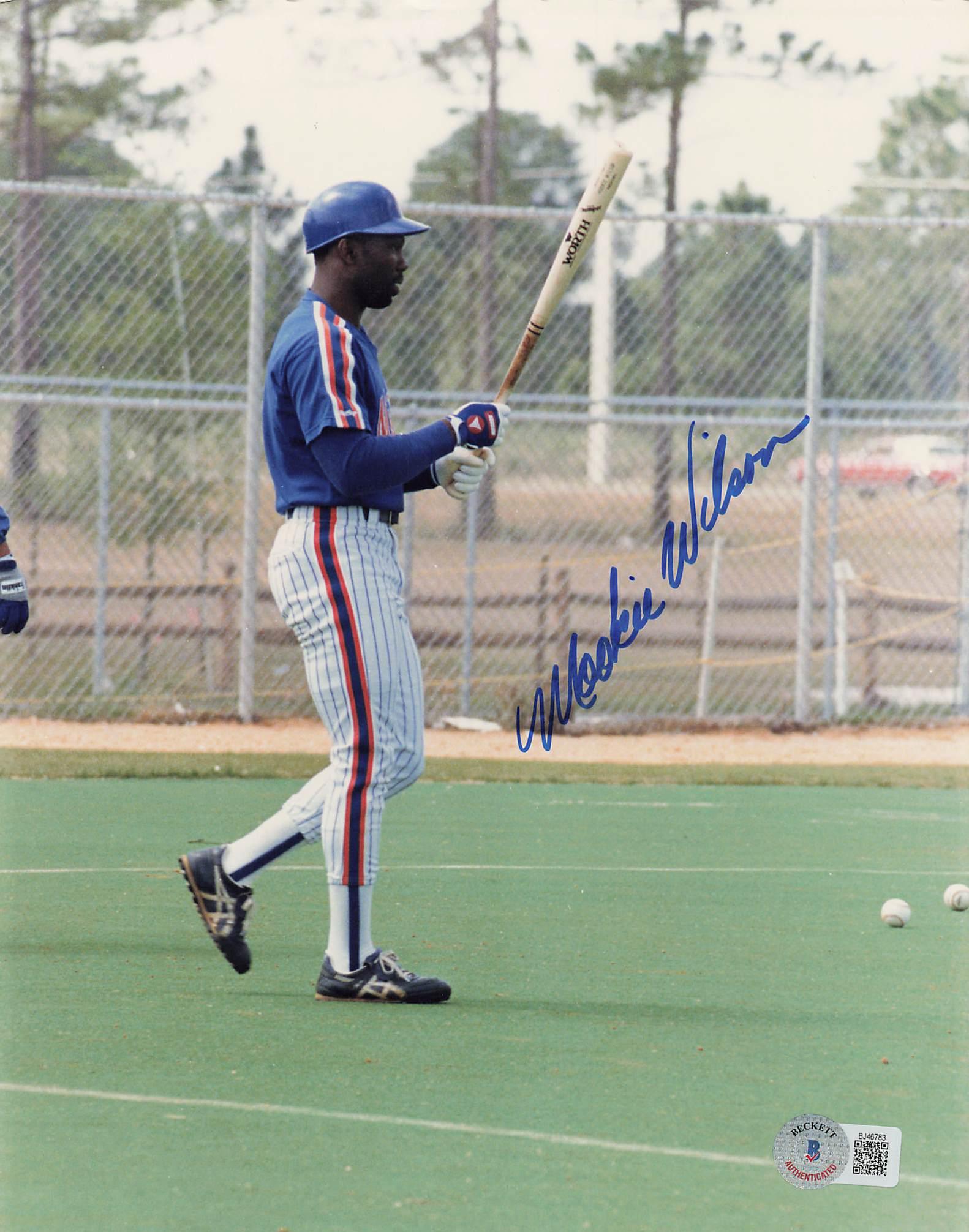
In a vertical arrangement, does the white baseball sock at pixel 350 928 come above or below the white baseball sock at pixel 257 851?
below

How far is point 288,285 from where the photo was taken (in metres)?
11.7

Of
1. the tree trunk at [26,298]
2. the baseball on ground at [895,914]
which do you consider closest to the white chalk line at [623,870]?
the baseball on ground at [895,914]

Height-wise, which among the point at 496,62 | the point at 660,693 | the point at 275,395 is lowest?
the point at 660,693

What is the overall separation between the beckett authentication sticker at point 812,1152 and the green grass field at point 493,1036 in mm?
28

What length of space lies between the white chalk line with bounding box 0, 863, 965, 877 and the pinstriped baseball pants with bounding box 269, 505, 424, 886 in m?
1.88

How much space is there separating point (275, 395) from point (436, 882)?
2186 mm

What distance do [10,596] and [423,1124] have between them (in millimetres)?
2221

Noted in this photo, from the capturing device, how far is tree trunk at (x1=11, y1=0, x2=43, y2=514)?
456 inches

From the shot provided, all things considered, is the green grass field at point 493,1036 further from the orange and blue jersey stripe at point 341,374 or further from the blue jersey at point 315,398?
the orange and blue jersey stripe at point 341,374

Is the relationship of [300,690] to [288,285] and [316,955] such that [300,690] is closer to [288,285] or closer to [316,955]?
[288,285]

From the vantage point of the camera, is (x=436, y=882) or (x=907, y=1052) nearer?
(x=907, y=1052)

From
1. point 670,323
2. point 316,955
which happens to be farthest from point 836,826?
point 670,323

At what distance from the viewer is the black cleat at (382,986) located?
4305 mm

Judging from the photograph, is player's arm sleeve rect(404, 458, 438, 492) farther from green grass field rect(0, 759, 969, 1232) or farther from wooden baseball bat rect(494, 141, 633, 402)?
green grass field rect(0, 759, 969, 1232)
